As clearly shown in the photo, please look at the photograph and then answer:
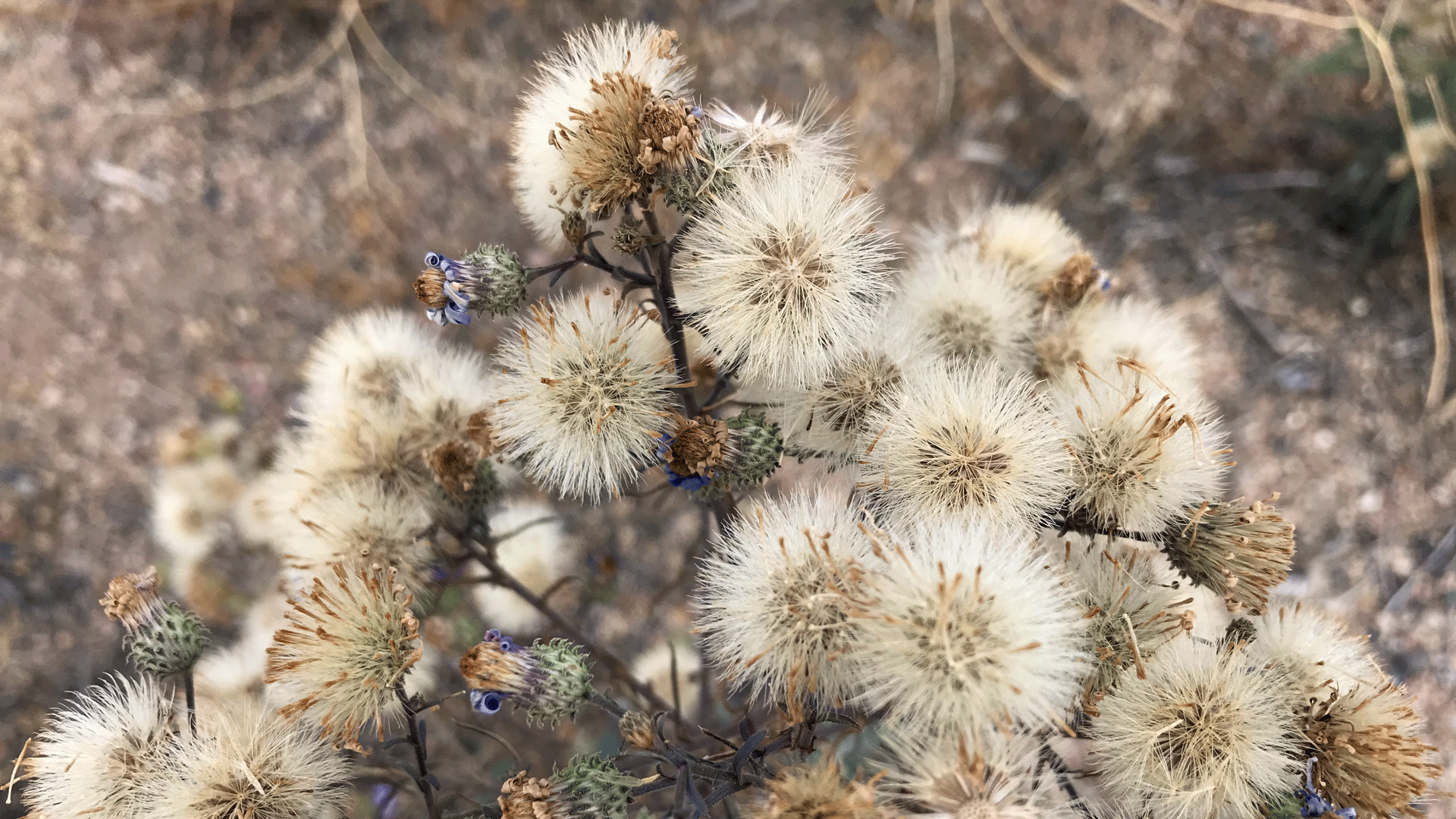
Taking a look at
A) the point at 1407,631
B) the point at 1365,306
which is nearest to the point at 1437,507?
the point at 1407,631

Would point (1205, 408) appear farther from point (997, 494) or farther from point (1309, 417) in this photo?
point (1309, 417)

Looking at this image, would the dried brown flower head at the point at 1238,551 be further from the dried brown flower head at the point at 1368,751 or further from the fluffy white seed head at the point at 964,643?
the fluffy white seed head at the point at 964,643

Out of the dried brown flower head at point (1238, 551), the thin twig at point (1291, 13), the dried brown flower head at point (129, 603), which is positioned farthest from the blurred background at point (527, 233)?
the dried brown flower head at point (1238, 551)

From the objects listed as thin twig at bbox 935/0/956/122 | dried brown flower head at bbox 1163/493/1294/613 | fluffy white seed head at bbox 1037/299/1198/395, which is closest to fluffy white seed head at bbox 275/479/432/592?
fluffy white seed head at bbox 1037/299/1198/395

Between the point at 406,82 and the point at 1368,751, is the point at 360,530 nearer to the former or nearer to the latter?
the point at 1368,751

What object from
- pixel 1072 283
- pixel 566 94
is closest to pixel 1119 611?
pixel 1072 283

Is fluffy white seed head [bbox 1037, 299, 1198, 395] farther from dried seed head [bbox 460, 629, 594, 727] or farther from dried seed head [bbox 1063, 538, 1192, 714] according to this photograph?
dried seed head [bbox 460, 629, 594, 727]
